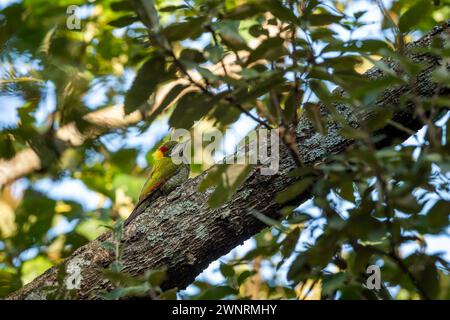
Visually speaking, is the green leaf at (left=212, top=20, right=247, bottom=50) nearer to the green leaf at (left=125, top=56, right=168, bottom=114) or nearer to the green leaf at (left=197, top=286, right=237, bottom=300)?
the green leaf at (left=125, top=56, right=168, bottom=114)

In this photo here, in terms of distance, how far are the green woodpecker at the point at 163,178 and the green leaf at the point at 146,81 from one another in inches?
66.2

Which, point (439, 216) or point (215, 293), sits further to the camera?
point (215, 293)

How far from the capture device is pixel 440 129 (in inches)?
75.2

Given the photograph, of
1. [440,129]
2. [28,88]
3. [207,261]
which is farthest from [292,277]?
[28,88]

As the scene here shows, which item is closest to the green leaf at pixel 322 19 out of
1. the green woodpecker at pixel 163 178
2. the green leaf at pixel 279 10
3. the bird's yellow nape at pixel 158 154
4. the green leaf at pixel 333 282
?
the green leaf at pixel 279 10

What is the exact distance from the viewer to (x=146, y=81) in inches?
76.0

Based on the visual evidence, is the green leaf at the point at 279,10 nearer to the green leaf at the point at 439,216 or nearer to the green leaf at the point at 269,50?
the green leaf at the point at 269,50

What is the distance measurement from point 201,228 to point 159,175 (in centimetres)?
120

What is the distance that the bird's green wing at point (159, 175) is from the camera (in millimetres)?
3949

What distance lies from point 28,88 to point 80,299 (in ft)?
5.53

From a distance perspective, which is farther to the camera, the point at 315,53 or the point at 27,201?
the point at 27,201

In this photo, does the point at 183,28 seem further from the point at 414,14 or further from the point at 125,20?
the point at 414,14

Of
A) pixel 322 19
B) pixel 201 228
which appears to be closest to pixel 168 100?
pixel 322 19

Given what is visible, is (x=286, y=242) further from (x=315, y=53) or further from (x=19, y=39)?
(x=19, y=39)
